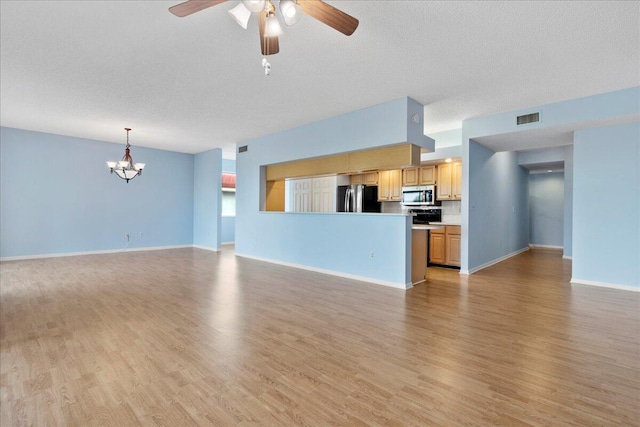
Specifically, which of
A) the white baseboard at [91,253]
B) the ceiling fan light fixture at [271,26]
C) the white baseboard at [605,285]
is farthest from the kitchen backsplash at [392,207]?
the white baseboard at [91,253]

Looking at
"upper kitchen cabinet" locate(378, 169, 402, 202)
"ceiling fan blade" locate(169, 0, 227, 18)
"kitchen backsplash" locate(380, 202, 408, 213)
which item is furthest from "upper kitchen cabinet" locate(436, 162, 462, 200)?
"ceiling fan blade" locate(169, 0, 227, 18)

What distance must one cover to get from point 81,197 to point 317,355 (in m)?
8.03

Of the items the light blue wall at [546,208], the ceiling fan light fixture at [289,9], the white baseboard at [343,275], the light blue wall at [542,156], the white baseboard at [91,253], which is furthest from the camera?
the light blue wall at [546,208]

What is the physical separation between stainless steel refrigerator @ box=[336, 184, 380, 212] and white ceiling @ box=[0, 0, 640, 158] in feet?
7.70

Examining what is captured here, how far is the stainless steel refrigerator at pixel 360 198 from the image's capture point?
7282mm

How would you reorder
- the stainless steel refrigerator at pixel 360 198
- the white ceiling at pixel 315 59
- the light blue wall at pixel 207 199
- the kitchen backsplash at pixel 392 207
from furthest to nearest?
the light blue wall at pixel 207 199 → the kitchen backsplash at pixel 392 207 → the stainless steel refrigerator at pixel 360 198 → the white ceiling at pixel 315 59

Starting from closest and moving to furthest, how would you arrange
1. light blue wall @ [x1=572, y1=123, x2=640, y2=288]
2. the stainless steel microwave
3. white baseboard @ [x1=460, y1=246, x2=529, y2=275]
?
light blue wall @ [x1=572, y1=123, x2=640, y2=288]
white baseboard @ [x1=460, y1=246, x2=529, y2=275]
the stainless steel microwave

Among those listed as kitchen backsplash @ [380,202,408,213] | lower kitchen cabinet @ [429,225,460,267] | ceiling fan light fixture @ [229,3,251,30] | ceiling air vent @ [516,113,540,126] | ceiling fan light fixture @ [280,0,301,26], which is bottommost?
lower kitchen cabinet @ [429,225,460,267]

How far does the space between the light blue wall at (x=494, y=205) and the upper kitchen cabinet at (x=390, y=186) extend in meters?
1.69

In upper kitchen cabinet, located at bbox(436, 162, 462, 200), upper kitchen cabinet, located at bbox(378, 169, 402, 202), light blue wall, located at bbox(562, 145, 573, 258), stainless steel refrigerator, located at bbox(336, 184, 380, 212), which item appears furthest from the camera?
light blue wall, located at bbox(562, 145, 573, 258)

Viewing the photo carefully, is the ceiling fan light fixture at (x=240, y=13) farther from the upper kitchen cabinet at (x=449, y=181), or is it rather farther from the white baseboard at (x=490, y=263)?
the upper kitchen cabinet at (x=449, y=181)

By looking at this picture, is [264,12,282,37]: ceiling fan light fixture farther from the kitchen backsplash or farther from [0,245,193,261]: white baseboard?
[0,245,193,261]: white baseboard

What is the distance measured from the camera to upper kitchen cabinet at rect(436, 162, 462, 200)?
6.45 m

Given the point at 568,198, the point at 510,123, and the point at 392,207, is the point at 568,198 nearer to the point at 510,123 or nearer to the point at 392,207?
the point at 510,123
